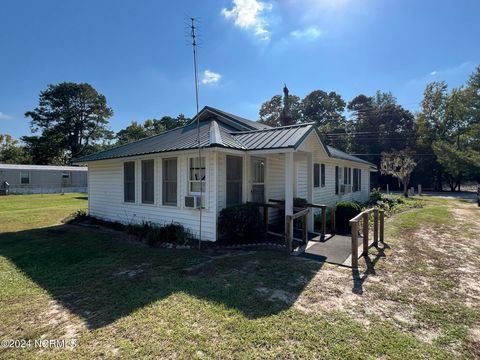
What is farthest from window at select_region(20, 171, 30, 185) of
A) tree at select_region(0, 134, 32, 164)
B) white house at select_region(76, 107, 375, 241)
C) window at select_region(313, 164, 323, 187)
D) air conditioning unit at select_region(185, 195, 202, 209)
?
window at select_region(313, 164, 323, 187)

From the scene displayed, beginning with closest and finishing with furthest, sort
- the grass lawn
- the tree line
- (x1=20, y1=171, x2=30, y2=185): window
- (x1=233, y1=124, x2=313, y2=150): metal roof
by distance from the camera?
the grass lawn, (x1=233, y1=124, x2=313, y2=150): metal roof, (x1=20, y1=171, x2=30, y2=185): window, the tree line

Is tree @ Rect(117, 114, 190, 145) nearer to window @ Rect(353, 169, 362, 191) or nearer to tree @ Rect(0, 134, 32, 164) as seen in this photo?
tree @ Rect(0, 134, 32, 164)

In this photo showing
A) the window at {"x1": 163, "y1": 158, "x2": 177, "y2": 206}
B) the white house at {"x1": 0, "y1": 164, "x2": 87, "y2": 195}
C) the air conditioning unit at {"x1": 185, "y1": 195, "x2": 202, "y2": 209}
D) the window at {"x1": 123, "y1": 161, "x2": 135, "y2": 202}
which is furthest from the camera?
the white house at {"x1": 0, "y1": 164, "x2": 87, "y2": 195}

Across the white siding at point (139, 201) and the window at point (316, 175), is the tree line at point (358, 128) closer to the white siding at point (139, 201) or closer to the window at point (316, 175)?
the window at point (316, 175)

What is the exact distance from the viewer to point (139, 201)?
29.8 feet

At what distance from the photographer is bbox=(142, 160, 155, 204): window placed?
28.7ft

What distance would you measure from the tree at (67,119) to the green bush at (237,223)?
4420 centimetres

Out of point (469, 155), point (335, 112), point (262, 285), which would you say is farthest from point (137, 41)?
point (335, 112)

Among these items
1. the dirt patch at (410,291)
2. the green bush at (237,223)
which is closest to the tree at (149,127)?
the green bush at (237,223)

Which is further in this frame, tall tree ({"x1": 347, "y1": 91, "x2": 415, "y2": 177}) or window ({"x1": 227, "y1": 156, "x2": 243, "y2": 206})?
tall tree ({"x1": 347, "y1": 91, "x2": 415, "y2": 177})

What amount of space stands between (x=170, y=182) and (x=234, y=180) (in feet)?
6.71

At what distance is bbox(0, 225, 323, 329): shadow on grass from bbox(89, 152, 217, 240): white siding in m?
1.15

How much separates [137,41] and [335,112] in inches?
1921

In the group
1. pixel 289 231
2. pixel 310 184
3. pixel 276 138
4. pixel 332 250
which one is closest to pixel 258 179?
pixel 310 184
